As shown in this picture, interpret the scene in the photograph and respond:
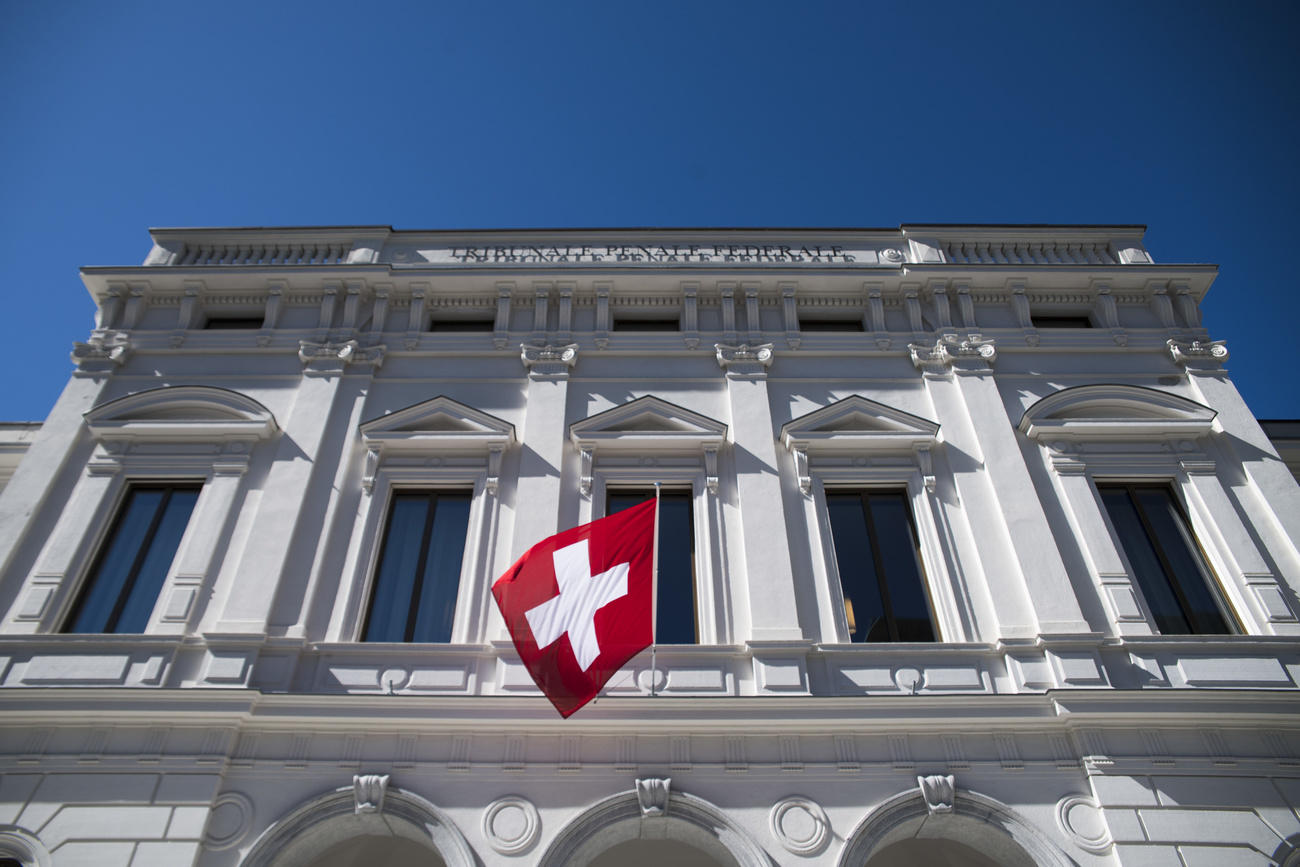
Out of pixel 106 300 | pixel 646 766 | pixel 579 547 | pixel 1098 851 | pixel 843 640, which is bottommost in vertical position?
pixel 1098 851

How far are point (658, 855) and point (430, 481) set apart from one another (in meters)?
6.38

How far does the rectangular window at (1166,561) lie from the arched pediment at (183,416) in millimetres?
13351

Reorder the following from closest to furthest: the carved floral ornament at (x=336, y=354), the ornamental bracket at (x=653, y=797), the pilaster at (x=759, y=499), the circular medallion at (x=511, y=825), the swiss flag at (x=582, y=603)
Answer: the circular medallion at (x=511, y=825), the ornamental bracket at (x=653, y=797), the swiss flag at (x=582, y=603), the pilaster at (x=759, y=499), the carved floral ornament at (x=336, y=354)

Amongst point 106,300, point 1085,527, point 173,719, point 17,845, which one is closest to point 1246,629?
point 1085,527

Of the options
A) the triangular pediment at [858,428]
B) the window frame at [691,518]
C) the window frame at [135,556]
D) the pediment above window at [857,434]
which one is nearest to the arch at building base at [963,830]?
the window frame at [691,518]

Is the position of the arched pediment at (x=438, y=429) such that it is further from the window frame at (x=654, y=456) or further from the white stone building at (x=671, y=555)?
the window frame at (x=654, y=456)

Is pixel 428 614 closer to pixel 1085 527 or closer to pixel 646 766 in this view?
pixel 646 766

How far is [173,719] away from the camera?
1022cm

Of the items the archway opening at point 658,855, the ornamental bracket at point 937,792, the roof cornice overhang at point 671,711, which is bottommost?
the archway opening at point 658,855

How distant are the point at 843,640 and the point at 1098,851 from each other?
362 centimetres

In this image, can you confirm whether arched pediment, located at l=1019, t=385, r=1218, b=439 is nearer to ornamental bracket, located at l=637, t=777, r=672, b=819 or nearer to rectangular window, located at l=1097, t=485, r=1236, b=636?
rectangular window, located at l=1097, t=485, r=1236, b=636

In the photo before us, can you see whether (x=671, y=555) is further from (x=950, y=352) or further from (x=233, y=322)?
(x=233, y=322)

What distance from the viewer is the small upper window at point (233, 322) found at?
619 inches

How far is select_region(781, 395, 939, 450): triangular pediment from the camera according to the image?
44.1 ft
